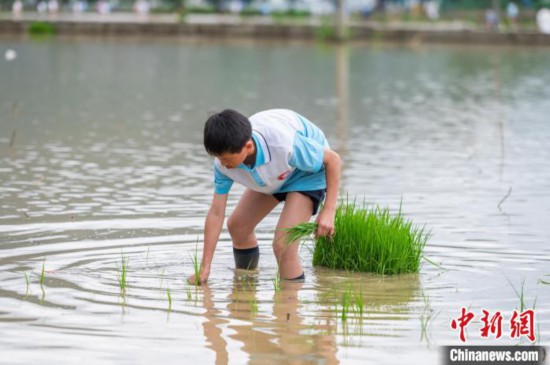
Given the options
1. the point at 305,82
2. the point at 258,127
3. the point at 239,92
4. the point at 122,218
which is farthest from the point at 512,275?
the point at 305,82

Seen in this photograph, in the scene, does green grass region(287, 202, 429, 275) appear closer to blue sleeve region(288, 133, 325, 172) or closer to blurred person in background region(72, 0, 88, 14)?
blue sleeve region(288, 133, 325, 172)

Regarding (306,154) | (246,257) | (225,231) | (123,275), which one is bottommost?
(225,231)

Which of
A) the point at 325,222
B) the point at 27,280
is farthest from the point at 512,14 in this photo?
the point at 27,280

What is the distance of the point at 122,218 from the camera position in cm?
851

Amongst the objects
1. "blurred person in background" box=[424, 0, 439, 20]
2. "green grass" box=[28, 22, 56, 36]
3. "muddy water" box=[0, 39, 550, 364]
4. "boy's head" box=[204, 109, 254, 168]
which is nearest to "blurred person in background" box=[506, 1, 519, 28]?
"blurred person in background" box=[424, 0, 439, 20]

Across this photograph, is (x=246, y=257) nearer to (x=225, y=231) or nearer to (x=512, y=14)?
(x=225, y=231)

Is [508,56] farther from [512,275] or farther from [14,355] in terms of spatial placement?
[14,355]

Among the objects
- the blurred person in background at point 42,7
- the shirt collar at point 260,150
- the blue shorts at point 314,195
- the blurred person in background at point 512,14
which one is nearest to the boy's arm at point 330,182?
the blue shorts at point 314,195

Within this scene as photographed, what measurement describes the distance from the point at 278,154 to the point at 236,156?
0.32 m

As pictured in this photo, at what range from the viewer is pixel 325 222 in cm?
627

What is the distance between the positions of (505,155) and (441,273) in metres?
6.24

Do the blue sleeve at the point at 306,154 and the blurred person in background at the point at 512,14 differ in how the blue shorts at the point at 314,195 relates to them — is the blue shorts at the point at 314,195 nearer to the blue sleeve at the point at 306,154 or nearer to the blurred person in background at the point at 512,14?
the blue sleeve at the point at 306,154

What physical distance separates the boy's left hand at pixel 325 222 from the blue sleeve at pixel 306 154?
0.86ft

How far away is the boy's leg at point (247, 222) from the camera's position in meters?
6.65
